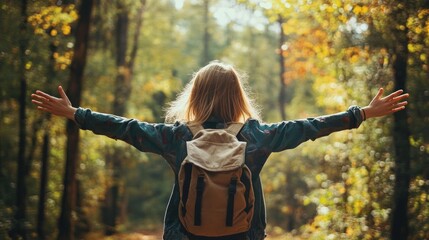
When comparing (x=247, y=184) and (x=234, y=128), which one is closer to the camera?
(x=247, y=184)

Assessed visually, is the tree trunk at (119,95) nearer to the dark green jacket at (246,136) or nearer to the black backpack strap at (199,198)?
the dark green jacket at (246,136)

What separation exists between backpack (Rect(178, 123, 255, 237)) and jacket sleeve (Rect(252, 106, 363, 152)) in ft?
0.71

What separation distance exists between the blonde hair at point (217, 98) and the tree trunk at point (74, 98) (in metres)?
5.35

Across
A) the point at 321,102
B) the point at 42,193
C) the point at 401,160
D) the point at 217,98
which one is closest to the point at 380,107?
the point at 217,98

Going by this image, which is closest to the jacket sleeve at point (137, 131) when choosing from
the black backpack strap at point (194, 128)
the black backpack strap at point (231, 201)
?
the black backpack strap at point (194, 128)

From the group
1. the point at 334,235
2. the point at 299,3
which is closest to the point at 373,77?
the point at 299,3

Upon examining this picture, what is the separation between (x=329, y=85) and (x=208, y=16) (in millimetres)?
24630

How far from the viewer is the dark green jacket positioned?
116 inches

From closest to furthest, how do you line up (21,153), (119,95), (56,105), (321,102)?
1. (56,105)
2. (21,153)
3. (321,102)
4. (119,95)

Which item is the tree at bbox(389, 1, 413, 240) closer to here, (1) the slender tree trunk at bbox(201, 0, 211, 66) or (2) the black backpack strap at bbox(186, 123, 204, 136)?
(2) the black backpack strap at bbox(186, 123, 204, 136)

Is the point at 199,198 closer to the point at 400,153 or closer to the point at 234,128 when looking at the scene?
the point at 234,128

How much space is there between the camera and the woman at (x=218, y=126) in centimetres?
296

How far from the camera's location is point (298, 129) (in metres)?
2.98

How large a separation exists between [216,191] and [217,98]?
547 mm
